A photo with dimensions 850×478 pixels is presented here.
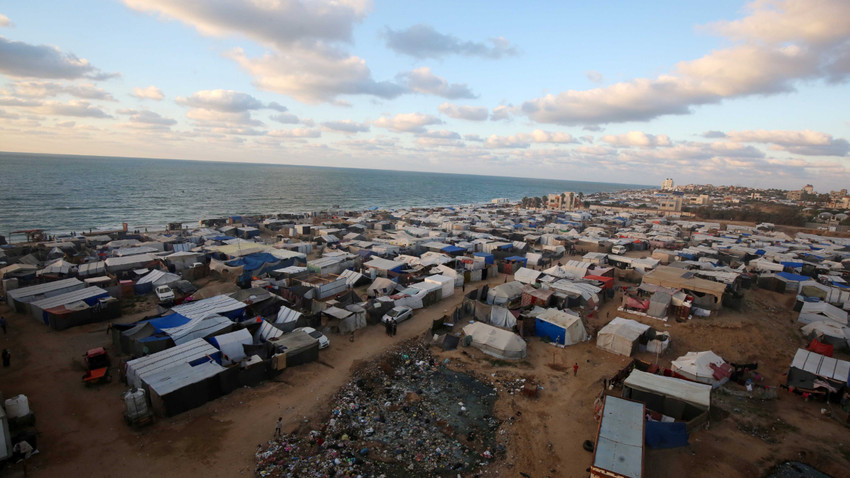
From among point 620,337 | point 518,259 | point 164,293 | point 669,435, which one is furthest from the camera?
point 518,259

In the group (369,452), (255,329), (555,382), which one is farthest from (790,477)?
(255,329)

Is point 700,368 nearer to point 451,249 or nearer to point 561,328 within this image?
point 561,328

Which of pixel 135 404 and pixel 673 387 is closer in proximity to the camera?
pixel 135 404

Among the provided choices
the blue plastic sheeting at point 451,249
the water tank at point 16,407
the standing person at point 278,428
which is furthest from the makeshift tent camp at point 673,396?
the blue plastic sheeting at point 451,249

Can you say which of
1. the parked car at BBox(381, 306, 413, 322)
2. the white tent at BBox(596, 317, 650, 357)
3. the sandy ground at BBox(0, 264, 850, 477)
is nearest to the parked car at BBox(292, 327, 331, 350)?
the sandy ground at BBox(0, 264, 850, 477)

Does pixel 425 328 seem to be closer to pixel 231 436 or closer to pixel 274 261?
pixel 231 436

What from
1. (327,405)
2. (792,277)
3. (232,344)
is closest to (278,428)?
(327,405)

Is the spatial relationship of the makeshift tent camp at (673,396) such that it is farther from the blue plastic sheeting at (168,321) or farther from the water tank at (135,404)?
the blue plastic sheeting at (168,321)
